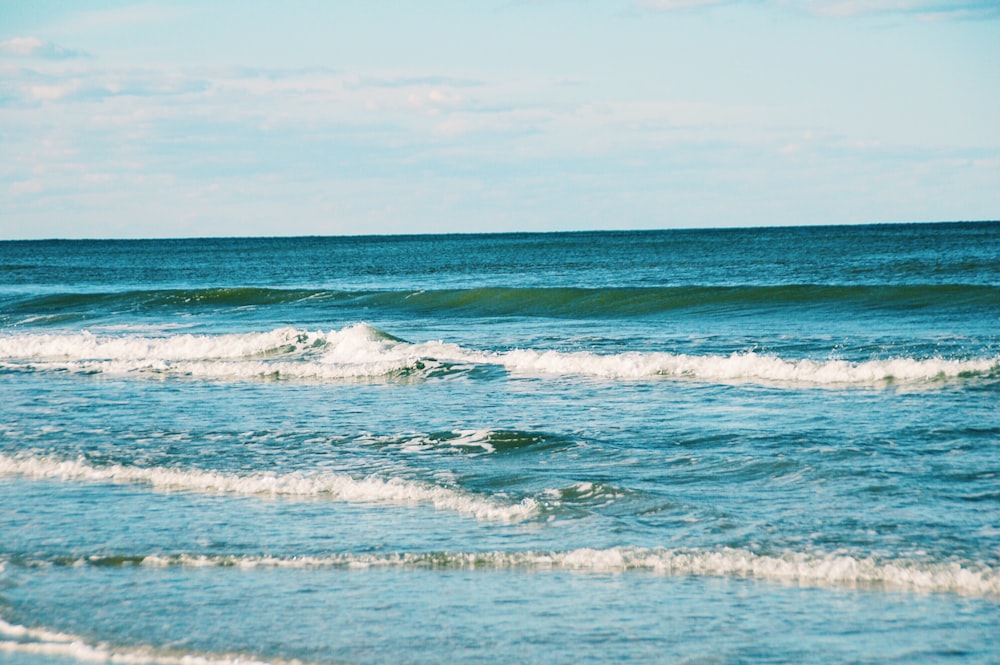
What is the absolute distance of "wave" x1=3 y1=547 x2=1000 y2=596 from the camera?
7.30 metres

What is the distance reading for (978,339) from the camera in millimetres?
19719

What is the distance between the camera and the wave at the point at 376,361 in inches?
634

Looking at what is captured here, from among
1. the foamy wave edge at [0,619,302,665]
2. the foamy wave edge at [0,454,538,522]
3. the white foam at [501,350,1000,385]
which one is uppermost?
the white foam at [501,350,1000,385]

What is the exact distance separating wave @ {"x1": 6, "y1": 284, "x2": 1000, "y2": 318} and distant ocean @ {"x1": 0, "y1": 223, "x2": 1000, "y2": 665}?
6.38m

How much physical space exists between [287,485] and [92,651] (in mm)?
3979

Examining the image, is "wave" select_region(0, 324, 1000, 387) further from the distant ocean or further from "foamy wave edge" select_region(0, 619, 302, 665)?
"foamy wave edge" select_region(0, 619, 302, 665)

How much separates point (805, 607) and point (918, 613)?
2.27ft

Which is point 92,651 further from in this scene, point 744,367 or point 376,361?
point 376,361

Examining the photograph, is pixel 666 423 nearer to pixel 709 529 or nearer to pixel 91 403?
pixel 709 529

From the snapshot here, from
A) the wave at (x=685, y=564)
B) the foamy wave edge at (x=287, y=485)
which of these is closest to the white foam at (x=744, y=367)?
the foamy wave edge at (x=287, y=485)

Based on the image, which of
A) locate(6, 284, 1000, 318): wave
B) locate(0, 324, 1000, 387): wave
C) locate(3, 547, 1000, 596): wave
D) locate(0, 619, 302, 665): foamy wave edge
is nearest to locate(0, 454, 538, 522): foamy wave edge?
locate(3, 547, 1000, 596): wave

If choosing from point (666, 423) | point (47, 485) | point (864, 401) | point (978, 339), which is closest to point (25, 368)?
point (47, 485)

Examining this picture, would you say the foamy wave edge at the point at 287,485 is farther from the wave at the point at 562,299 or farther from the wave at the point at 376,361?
the wave at the point at 562,299

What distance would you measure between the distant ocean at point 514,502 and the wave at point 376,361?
0.09m
